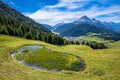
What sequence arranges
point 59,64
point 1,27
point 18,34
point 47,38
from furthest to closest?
point 47,38 < point 18,34 < point 1,27 < point 59,64

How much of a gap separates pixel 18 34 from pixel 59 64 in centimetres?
7584

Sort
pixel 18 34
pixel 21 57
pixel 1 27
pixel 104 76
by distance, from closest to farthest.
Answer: pixel 104 76 → pixel 21 57 → pixel 1 27 → pixel 18 34

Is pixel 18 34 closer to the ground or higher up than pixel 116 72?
higher up

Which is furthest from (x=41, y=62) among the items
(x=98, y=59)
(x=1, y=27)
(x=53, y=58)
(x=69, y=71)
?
(x=1, y=27)

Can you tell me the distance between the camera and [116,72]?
173ft

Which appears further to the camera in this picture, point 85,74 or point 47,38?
point 47,38

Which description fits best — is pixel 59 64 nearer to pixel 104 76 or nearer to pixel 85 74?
pixel 85 74

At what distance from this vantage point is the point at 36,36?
138 meters

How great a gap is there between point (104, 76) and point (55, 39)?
99657 mm

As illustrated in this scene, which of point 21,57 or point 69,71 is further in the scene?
point 21,57

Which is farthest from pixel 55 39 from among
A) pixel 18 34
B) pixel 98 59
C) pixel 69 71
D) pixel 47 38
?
pixel 69 71

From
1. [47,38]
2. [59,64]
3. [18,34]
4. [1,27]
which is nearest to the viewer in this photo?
[59,64]

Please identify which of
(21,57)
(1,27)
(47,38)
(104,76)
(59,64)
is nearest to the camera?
(104,76)

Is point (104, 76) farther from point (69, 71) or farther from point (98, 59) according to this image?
point (98, 59)
